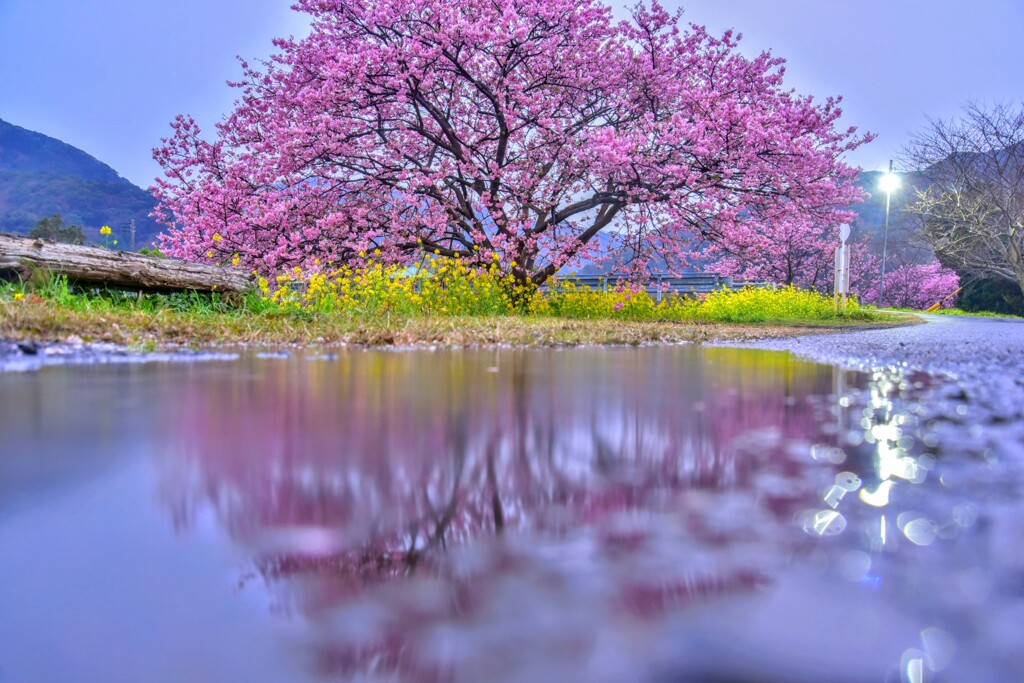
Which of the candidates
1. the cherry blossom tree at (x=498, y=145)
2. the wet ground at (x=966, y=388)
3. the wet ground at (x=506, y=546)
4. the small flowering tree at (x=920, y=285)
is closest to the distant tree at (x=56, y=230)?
the cherry blossom tree at (x=498, y=145)

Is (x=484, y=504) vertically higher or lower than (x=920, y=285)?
lower

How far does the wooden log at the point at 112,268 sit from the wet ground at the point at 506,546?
6.29 m

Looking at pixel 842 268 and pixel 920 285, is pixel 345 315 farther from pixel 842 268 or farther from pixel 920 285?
pixel 920 285

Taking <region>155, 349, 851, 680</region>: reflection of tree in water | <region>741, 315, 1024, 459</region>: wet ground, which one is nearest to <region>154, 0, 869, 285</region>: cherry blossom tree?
<region>741, 315, 1024, 459</region>: wet ground

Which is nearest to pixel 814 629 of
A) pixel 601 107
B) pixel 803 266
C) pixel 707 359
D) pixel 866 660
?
pixel 866 660

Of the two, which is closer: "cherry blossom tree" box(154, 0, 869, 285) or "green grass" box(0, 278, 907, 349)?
"green grass" box(0, 278, 907, 349)

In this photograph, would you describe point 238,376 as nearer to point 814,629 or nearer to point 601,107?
point 814,629

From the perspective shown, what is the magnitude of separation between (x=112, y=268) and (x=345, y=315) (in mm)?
Answer: 2961

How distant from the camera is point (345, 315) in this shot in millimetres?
8086

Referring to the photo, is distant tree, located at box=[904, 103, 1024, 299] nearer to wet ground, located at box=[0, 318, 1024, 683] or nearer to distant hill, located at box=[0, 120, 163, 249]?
wet ground, located at box=[0, 318, 1024, 683]

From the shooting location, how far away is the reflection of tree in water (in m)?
0.88

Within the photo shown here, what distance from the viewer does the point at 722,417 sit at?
8.50ft

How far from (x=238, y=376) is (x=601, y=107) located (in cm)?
1250

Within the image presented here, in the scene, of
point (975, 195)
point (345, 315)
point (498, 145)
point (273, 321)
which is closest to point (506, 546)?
point (273, 321)
